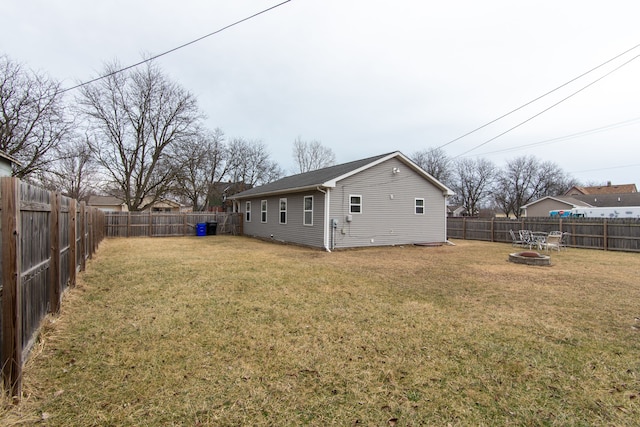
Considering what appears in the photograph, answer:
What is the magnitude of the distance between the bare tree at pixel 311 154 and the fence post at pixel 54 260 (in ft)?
116

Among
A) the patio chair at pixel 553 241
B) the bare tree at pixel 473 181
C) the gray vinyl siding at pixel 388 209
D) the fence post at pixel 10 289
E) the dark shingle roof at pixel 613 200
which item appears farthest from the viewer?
the bare tree at pixel 473 181

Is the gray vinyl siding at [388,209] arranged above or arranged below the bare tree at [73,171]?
below

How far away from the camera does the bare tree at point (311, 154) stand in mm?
38906

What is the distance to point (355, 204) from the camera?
42.3 ft

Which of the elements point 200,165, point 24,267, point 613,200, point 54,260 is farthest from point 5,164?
point 613,200

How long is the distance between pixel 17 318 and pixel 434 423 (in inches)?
127

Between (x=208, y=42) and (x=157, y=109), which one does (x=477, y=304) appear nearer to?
(x=208, y=42)

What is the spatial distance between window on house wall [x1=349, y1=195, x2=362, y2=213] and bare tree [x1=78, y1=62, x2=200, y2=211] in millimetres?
16797

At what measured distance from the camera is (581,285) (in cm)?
647

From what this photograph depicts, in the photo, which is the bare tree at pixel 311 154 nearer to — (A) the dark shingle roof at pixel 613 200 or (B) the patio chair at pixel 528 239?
(B) the patio chair at pixel 528 239

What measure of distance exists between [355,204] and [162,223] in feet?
43.1

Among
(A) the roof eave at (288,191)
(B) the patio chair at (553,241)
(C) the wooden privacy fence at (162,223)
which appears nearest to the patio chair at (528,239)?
(B) the patio chair at (553,241)

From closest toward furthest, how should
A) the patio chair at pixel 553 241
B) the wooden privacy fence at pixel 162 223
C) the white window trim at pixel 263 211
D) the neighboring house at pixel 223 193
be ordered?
the patio chair at pixel 553 241 < the white window trim at pixel 263 211 < the wooden privacy fence at pixel 162 223 < the neighboring house at pixel 223 193

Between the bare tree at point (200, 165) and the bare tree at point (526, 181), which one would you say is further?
the bare tree at point (526, 181)
